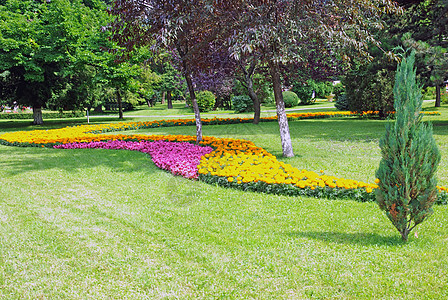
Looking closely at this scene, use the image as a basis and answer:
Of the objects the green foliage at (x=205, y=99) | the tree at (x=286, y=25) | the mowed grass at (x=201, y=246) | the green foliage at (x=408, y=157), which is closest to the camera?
the mowed grass at (x=201, y=246)

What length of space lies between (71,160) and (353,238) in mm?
7777

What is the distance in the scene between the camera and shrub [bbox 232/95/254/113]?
30.2 meters

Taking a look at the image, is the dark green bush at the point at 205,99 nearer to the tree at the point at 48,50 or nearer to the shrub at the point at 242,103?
the shrub at the point at 242,103

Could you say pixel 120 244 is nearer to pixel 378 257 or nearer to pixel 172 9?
pixel 378 257

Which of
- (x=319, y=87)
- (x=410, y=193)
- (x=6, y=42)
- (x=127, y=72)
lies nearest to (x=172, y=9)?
(x=410, y=193)

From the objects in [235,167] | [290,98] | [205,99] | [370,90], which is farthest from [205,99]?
[235,167]

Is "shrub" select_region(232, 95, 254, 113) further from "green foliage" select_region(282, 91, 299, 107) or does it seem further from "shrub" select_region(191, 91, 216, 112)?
"green foliage" select_region(282, 91, 299, 107)

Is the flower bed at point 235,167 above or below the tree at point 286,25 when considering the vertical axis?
below

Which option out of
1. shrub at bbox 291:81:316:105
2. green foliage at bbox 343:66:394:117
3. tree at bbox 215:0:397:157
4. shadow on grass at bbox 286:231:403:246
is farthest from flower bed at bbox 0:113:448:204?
shrub at bbox 291:81:316:105

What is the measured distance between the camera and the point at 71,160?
908 cm

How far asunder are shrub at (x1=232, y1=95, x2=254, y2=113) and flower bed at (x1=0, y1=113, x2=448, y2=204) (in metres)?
19.2

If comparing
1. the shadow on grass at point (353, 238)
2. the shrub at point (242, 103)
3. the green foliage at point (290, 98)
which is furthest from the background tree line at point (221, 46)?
the green foliage at point (290, 98)

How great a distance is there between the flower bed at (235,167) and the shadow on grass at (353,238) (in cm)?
134

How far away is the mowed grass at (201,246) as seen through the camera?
3.02 metres
